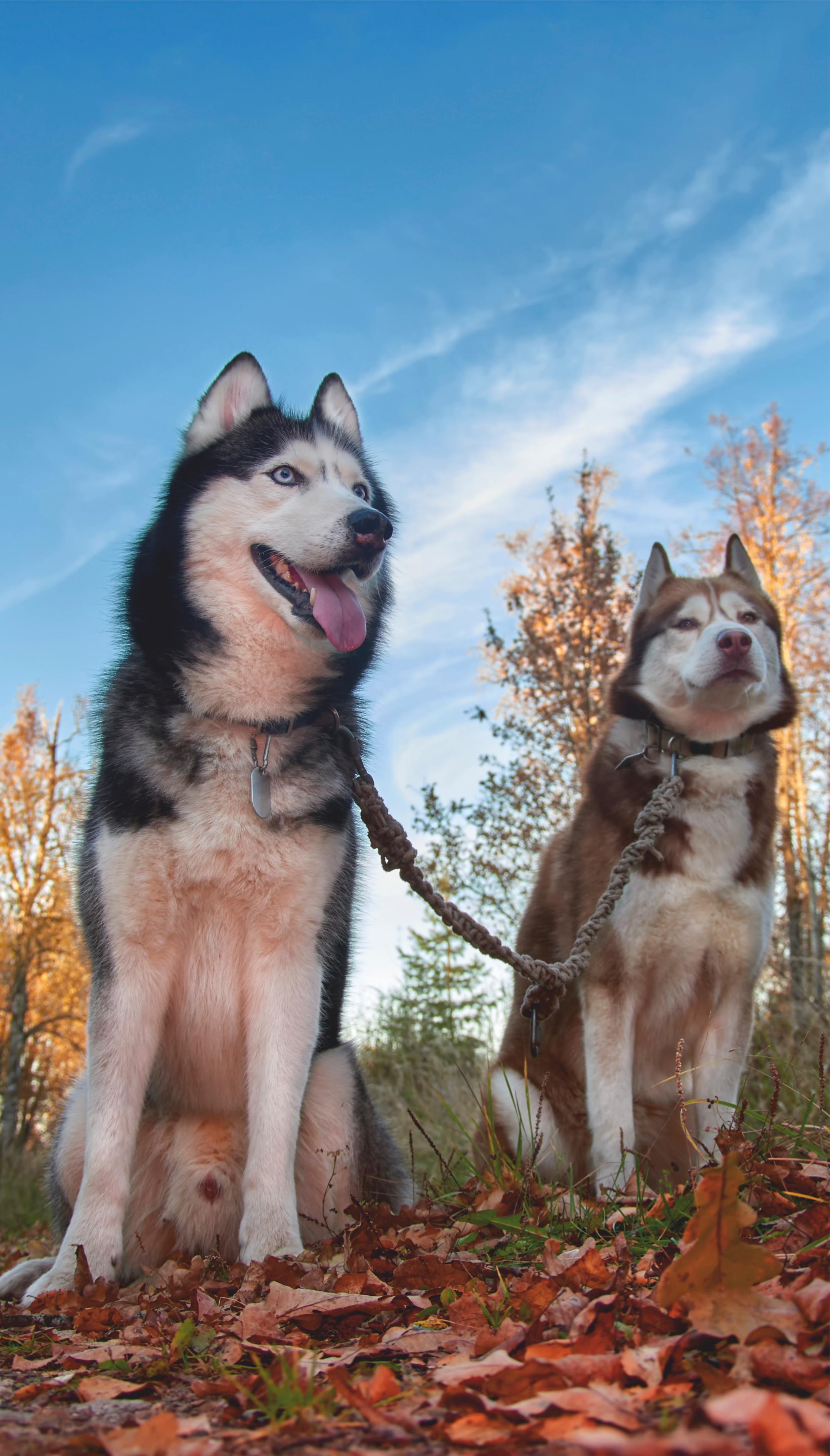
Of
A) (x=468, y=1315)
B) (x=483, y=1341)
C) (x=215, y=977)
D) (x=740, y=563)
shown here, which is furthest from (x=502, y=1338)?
(x=740, y=563)

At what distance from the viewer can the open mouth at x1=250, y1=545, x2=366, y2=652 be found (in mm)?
3047

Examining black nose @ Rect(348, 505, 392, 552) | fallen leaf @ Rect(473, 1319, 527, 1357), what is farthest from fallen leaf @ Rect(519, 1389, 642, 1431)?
black nose @ Rect(348, 505, 392, 552)

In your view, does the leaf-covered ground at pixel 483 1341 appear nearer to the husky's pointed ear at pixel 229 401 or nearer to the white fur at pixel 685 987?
the white fur at pixel 685 987

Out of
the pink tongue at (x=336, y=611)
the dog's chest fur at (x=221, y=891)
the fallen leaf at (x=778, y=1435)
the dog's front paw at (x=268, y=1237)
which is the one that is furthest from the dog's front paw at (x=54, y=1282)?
the fallen leaf at (x=778, y=1435)

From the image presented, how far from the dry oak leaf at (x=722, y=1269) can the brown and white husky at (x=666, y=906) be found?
59.9 inches

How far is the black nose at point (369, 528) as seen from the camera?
9.93 feet

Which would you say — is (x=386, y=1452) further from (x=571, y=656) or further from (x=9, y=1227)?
(x=571, y=656)

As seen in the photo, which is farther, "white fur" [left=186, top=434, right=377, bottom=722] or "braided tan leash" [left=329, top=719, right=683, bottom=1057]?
"braided tan leash" [left=329, top=719, right=683, bottom=1057]

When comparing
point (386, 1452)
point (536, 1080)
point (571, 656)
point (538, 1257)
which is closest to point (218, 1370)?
point (386, 1452)

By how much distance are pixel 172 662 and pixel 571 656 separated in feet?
27.6

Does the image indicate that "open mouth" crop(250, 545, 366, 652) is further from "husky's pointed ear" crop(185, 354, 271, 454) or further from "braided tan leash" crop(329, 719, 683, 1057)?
"husky's pointed ear" crop(185, 354, 271, 454)

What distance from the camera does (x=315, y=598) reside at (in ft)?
10.0

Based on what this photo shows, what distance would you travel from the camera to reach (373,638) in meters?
3.43

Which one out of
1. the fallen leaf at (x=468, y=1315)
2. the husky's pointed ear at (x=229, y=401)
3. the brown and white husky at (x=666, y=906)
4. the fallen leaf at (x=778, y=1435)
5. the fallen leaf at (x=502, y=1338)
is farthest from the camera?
the brown and white husky at (x=666, y=906)
